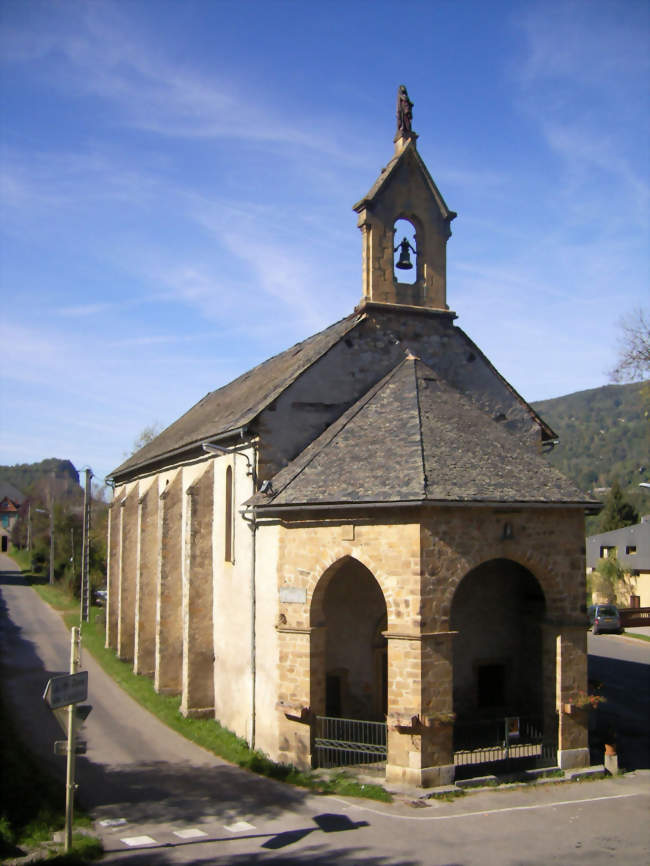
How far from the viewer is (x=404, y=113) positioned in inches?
856

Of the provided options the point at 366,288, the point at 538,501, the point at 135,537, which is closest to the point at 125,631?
the point at 135,537

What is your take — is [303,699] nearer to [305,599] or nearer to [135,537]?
[305,599]

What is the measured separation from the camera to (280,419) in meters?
19.5

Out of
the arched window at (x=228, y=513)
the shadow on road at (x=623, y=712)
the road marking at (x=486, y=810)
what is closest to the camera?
the road marking at (x=486, y=810)

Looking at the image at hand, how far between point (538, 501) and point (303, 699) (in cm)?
652

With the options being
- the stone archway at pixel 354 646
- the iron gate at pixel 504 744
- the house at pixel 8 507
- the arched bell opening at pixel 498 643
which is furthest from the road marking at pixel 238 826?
the house at pixel 8 507

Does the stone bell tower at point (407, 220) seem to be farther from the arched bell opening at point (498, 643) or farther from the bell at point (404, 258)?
the arched bell opening at point (498, 643)

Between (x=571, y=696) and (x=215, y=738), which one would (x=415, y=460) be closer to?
(x=571, y=696)

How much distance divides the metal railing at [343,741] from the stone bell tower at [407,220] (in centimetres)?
1034

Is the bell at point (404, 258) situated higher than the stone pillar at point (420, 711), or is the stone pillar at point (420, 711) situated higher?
the bell at point (404, 258)

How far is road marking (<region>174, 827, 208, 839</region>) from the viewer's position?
13.5 m

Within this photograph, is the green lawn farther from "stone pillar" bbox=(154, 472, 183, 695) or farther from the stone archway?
the stone archway

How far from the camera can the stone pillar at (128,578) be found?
30.5m

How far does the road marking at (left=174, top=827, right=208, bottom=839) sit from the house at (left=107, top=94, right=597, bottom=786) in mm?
3584
